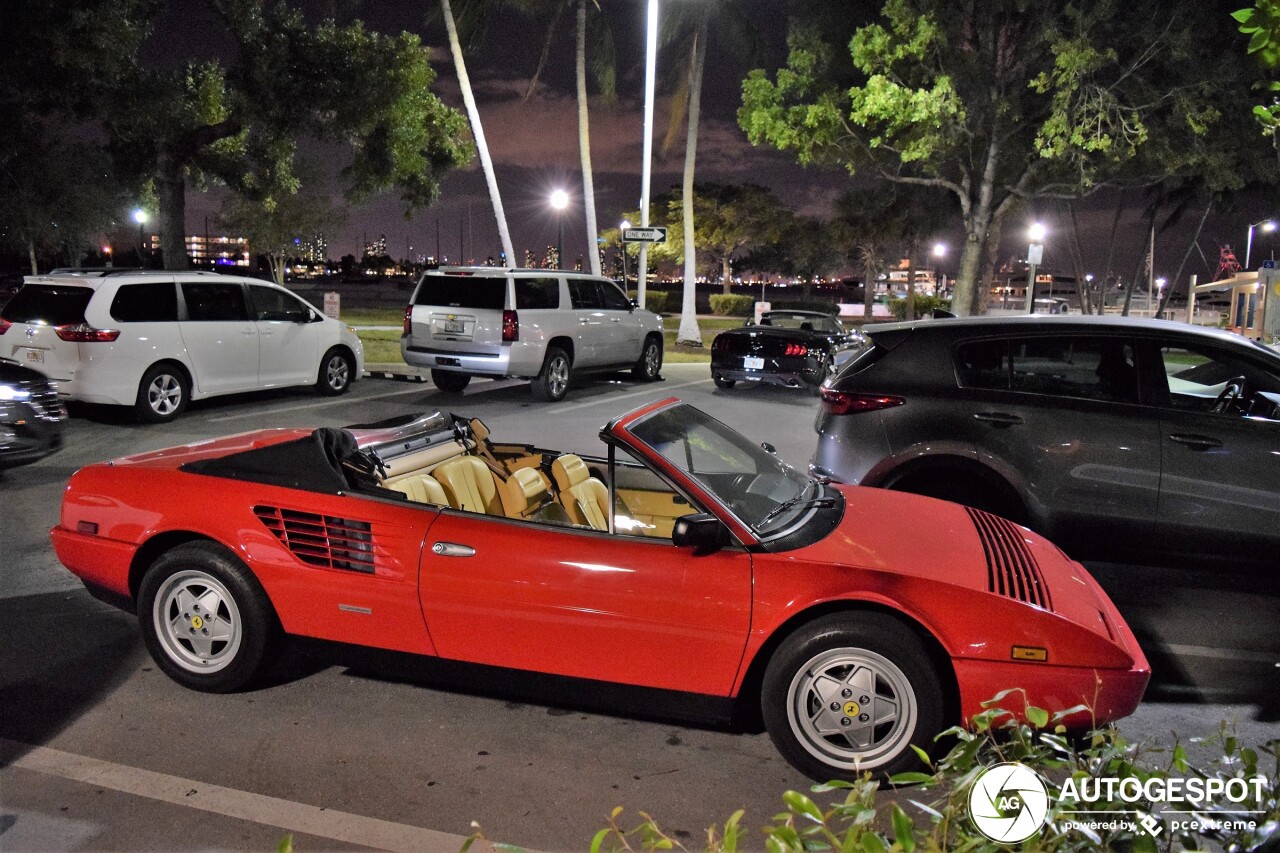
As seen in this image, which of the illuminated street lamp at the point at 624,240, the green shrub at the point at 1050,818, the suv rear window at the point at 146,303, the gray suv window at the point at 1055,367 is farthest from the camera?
the illuminated street lamp at the point at 624,240

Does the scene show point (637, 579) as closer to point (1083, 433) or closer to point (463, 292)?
point (1083, 433)

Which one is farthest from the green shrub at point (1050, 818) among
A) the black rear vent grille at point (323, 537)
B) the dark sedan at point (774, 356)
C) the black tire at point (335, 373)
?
the dark sedan at point (774, 356)

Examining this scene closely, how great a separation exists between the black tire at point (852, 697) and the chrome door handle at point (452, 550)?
125cm

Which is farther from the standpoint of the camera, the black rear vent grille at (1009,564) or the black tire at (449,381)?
the black tire at (449,381)

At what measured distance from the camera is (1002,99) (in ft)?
70.5

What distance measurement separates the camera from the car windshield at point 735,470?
13.6ft

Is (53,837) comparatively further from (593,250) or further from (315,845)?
(593,250)

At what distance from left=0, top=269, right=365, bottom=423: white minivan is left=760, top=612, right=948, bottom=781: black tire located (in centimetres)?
945

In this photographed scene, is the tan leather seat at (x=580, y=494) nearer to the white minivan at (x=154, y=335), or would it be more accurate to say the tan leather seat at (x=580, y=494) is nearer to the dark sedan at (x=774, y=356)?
the white minivan at (x=154, y=335)

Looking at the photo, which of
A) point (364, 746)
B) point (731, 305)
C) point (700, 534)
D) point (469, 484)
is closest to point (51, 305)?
point (469, 484)

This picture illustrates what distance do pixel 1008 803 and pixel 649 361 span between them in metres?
15.2

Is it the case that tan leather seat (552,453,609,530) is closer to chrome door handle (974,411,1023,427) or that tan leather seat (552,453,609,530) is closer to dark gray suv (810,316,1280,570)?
dark gray suv (810,316,1280,570)

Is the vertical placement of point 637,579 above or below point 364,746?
above

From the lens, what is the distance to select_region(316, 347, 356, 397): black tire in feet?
45.2
